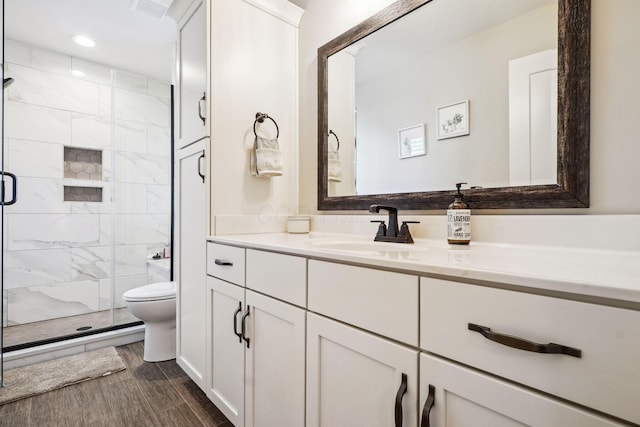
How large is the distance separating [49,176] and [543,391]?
3700 mm

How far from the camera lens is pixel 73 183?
290 cm

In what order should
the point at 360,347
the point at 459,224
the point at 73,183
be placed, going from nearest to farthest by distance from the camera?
the point at 360,347 → the point at 459,224 → the point at 73,183

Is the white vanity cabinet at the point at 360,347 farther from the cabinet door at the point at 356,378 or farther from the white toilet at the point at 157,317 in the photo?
the white toilet at the point at 157,317

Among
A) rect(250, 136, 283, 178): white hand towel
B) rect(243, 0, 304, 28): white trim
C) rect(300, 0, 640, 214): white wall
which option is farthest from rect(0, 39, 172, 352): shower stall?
rect(300, 0, 640, 214): white wall

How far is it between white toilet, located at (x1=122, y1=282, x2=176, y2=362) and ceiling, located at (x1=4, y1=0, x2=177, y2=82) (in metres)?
2.04

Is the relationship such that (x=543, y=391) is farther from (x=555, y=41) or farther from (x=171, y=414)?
(x=171, y=414)

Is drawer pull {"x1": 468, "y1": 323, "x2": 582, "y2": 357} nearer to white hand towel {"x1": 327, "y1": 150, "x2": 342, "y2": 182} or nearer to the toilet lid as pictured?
white hand towel {"x1": 327, "y1": 150, "x2": 342, "y2": 182}

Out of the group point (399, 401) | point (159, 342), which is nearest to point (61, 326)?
point (159, 342)

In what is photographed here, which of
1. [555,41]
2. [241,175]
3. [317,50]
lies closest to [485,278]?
[555,41]

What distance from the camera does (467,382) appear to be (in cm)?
62

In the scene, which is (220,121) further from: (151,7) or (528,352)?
(528,352)

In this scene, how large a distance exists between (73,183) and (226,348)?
8.54 feet

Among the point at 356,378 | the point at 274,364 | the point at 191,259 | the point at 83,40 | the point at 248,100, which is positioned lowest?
the point at 274,364

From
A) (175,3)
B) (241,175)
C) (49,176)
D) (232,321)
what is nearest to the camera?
(232,321)
